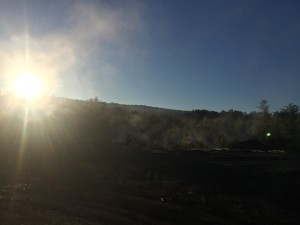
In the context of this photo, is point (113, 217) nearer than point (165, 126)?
Yes

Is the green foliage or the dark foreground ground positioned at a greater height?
the green foliage

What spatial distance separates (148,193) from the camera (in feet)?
65.9

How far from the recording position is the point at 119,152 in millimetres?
36469

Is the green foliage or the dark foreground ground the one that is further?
the green foliage

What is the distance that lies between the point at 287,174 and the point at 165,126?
74.8m

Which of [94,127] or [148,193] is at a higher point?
[94,127]

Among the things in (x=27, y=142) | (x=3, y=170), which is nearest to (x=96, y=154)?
(x=27, y=142)

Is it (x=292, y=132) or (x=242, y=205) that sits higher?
(x=292, y=132)

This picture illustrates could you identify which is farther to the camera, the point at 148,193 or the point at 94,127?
the point at 94,127

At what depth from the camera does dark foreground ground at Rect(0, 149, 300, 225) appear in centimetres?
1582

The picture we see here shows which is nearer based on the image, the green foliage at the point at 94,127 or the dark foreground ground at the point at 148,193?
the dark foreground ground at the point at 148,193

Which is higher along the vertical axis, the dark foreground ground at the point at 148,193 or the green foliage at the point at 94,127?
the green foliage at the point at 94,127

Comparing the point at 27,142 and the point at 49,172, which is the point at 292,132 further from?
the point at 49,172

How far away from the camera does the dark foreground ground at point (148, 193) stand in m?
15.8
